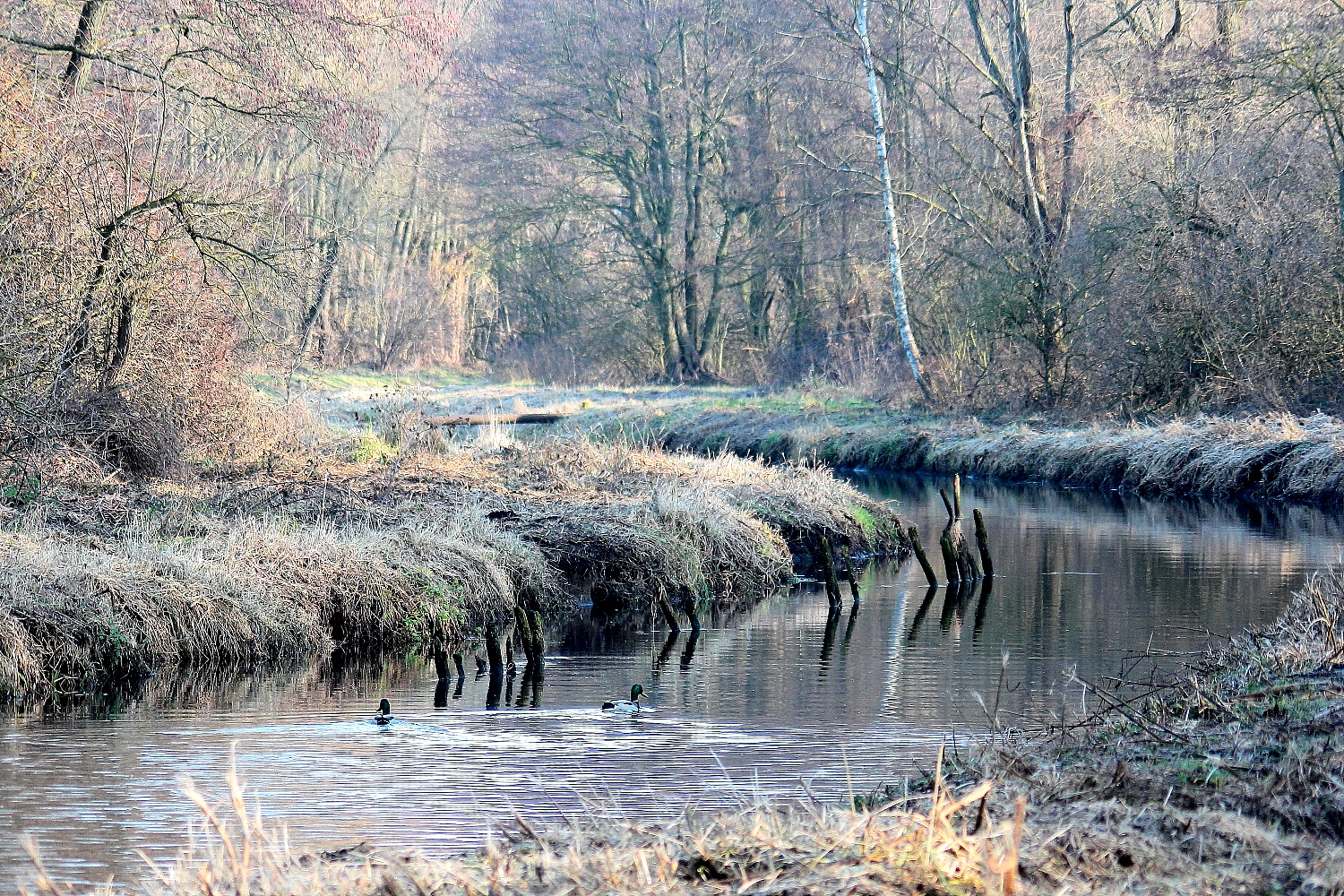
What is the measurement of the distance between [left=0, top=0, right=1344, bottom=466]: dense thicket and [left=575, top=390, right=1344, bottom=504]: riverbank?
1.18m

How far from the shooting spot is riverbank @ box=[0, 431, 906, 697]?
35.4ft

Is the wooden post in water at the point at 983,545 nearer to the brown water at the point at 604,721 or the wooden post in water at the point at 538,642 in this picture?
the brown water at the point at 604,721

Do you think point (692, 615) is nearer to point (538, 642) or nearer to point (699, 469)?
point (538, 642)

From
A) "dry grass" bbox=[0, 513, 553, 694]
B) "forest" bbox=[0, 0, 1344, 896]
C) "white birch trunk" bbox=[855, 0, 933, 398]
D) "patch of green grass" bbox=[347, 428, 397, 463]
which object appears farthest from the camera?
"white birch trunk" bbox=[855, 0, 933, 398]

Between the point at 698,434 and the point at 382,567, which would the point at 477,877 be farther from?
the point at 698,434

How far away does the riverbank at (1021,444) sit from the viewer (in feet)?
76.4

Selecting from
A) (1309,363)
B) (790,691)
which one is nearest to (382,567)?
(790,691)

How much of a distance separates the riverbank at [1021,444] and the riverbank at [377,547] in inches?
120

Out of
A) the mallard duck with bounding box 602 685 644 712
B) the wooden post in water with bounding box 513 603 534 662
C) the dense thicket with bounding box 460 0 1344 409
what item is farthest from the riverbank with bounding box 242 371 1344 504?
the mallard duck with bounding box 602 685 644 712

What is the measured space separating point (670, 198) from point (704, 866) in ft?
117

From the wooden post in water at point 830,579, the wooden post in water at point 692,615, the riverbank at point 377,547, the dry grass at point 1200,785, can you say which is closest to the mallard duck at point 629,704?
the riverbank at point 377,547

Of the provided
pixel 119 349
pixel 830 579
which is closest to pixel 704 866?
pixel 830 579

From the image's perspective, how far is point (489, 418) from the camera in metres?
27.2

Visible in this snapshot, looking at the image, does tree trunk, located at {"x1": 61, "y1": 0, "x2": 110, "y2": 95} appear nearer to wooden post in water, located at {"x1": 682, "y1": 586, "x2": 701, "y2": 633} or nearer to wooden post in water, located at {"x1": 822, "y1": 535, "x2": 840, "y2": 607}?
wooden post in water, located at {"x1": 682, "y1": 586, "x2": 701, "y2": 633}
